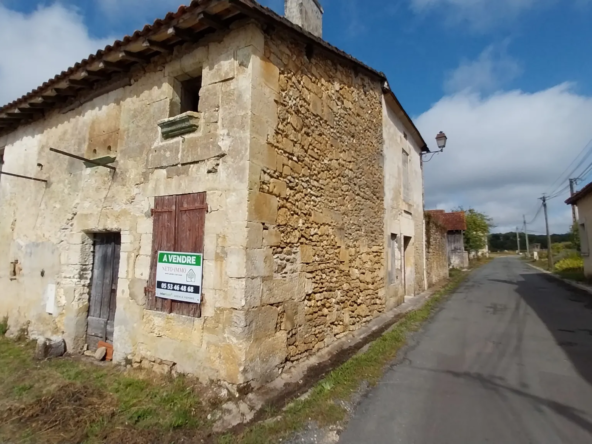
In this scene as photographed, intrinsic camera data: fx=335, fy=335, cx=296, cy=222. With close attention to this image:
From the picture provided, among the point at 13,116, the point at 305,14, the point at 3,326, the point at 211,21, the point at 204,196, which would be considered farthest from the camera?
the point at 13,116

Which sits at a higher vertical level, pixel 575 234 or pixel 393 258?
pixel 575 234

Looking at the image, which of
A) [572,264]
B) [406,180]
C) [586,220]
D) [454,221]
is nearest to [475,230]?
[454,221]

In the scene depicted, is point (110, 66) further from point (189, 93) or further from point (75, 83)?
point (189, 93)

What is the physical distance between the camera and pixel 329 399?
12.7ft

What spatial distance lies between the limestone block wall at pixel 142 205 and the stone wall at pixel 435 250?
34.2 feet

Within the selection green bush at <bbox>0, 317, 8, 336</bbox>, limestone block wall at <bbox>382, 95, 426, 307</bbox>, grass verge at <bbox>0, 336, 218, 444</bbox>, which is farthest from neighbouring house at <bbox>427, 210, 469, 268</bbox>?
green bush at <bbox>0, 317, 8, 336</bbox>

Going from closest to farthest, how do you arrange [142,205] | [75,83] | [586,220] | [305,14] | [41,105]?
1. [142,205]
2. [75,83]
3. [305,14]
4. [41,105]
5. [586,220]

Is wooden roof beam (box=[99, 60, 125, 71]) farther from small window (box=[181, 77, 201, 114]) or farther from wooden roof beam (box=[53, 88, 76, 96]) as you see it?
wooden roof beam (box=[53, 88, 76, 96])

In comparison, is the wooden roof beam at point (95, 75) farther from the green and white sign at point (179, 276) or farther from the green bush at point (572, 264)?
the green bush at point (572, 264)

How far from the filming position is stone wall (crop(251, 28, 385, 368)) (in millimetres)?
4543

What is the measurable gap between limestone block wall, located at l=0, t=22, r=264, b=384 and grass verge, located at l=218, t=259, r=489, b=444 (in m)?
0.66

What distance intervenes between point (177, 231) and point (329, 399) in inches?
113

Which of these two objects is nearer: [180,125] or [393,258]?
[180,125]

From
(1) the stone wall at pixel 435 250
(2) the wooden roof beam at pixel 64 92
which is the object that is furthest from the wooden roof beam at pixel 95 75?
(1) the stone wall at pixel 435 250
